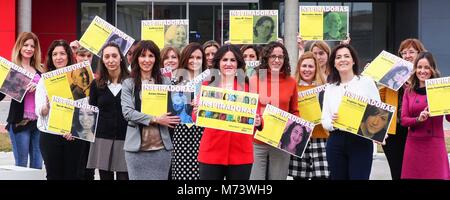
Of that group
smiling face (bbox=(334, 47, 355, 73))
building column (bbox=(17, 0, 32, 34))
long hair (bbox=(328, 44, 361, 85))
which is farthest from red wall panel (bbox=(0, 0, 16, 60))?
smiling face (bbox=(334, 47, 355, 73))

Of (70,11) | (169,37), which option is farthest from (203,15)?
(169,37)

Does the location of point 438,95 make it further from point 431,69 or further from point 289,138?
point 289,138

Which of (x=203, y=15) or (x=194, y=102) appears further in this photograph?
(x=203, y=15)

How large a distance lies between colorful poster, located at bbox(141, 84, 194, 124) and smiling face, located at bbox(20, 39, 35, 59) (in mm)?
2356

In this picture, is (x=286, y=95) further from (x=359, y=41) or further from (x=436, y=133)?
(x=359, y=41)

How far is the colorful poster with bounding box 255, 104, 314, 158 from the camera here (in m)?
5.23

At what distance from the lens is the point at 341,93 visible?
551 centimetres

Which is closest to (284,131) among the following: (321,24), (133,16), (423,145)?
(423,145)

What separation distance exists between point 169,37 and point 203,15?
A: 1631 centimetres

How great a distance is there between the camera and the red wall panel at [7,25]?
2236 cm

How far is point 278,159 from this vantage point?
558 centimetres

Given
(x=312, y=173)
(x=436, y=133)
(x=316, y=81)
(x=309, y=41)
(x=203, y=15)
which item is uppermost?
(x=203, y=15)

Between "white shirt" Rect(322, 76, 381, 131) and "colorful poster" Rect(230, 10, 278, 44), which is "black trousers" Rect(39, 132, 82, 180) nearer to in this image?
"white shirt" Rect(322, 76, 381, 131)
